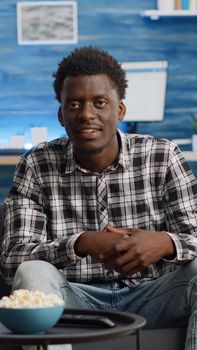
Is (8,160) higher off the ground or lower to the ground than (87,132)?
lower

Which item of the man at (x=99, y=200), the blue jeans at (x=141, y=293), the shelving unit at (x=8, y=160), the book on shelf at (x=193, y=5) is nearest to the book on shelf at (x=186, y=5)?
the book on shelf at (x=193, y=5)

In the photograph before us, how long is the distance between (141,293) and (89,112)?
492 millimetres

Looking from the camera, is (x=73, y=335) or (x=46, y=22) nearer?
(x=73, y=335)

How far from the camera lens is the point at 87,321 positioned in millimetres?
1556

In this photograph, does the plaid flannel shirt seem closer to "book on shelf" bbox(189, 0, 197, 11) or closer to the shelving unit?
the shelving unit

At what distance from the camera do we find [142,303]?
2100mm

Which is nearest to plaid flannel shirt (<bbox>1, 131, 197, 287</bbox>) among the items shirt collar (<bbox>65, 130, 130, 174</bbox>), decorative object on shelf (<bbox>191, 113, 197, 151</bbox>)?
shirt collar (<bbox>65, 130, 130, 174</bbox>)

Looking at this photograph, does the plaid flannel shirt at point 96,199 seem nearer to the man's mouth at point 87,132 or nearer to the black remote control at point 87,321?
the man's mouth at point 87,132

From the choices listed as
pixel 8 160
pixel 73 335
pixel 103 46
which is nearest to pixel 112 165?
pixel 73 335

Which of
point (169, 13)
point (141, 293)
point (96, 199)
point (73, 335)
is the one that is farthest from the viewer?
point (169, 13)

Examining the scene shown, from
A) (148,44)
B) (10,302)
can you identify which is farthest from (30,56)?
(10,302)

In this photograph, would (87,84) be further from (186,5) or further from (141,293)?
(186,5)

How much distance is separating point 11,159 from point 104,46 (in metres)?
1.01

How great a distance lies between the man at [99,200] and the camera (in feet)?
6.76
